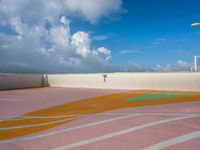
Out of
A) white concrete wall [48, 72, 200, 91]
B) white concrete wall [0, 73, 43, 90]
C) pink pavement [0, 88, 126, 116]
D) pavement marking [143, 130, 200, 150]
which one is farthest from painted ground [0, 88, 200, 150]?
white concrete wall [0, 73, 43, 90]

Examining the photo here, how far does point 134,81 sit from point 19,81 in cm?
1547

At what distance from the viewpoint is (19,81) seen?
26438 millimetres

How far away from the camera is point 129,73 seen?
22.1 m

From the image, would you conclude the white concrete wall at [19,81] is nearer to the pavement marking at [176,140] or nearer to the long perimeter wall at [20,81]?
the long perimeter wall at [20,81]

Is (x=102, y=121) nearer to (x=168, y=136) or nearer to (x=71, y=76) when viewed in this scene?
(x=168, y=136)

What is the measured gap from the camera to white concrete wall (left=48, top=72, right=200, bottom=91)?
18375 millimetres

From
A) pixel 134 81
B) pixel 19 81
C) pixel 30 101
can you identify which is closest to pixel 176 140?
pixel 30 101

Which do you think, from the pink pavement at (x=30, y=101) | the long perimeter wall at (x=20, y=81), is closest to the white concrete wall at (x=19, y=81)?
the long perimeter wall at (x=20, y=81)

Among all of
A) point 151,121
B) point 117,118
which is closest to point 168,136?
point 151,121

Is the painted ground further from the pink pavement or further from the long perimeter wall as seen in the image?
the long perimeter wall

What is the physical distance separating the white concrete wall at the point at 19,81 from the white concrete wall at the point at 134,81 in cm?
189

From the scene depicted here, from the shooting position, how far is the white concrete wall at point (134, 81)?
1838cm

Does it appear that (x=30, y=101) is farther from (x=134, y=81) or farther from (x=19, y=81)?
(x=19, y=81)

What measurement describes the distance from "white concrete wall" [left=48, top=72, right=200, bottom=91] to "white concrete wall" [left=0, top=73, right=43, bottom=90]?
1.89 m
